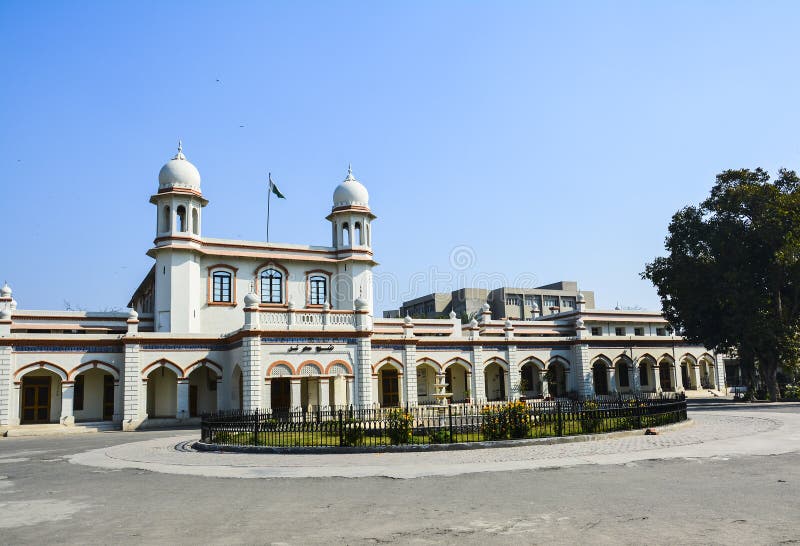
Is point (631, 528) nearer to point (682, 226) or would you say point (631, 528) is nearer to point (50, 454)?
point (50, 454)

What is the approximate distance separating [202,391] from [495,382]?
19.5 meters

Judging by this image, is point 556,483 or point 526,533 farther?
point 556,483

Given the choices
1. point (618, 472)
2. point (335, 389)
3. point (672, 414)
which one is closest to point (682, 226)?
point (672, 414)

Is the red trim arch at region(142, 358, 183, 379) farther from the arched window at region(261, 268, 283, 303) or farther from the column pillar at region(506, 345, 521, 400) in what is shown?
the column pillar at region(506, 345, 521, 400)

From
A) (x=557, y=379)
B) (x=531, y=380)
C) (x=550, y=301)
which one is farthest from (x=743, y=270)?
(x=550, y=301)

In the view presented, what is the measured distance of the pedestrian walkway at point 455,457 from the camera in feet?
44.8

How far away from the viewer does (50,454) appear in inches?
774

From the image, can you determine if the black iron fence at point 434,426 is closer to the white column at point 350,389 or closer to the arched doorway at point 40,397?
the white column at point 350,389

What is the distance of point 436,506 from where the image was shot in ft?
31.4

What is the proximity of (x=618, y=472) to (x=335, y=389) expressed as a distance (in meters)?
20.0

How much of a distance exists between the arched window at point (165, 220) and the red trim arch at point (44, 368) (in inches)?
343

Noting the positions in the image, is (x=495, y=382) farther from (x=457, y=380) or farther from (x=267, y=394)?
(x=267, y=394)

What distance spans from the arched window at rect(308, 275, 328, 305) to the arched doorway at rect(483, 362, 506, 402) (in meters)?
12.0

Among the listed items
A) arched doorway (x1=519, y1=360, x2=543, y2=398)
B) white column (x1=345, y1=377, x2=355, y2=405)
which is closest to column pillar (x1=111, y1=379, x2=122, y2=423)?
white column (x1=345, y1=377, x2=355, y2=405)
